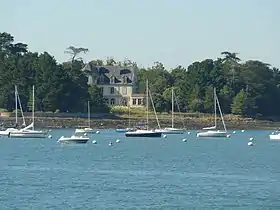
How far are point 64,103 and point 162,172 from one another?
279 ft

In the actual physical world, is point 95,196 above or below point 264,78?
below

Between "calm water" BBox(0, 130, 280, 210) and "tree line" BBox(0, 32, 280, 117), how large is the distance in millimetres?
49700

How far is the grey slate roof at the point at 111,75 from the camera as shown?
168 metres

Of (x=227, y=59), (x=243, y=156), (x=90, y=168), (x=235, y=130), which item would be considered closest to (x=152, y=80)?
(x=227, y=59)

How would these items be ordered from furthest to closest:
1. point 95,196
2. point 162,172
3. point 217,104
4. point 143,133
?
point 217,104 < point 143,133 < point 162,172 < point 95,196

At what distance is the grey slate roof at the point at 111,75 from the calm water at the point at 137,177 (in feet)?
250

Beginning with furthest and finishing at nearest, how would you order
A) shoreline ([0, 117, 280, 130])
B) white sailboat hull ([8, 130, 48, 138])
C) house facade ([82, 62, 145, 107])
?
house facade ([82, 62, 145, 107])
shoreline ([0, 117, 280, 130])
white sailboat hull ([8, 130, 48, 138])

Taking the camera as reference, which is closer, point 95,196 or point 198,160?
point 95,196

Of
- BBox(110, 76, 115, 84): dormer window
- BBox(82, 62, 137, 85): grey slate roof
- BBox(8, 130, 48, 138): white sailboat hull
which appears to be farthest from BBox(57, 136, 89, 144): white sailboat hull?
BBox(110, 76, 115, 84): dormer window

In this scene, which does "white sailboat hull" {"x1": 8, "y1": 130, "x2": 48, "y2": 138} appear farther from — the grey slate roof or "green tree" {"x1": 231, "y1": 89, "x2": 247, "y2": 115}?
the grey slate roof

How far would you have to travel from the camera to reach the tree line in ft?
462

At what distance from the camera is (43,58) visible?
14338cm

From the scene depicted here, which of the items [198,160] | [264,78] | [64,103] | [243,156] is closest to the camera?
[198,160]

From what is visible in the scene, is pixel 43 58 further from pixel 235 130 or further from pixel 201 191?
pixel 201 191
